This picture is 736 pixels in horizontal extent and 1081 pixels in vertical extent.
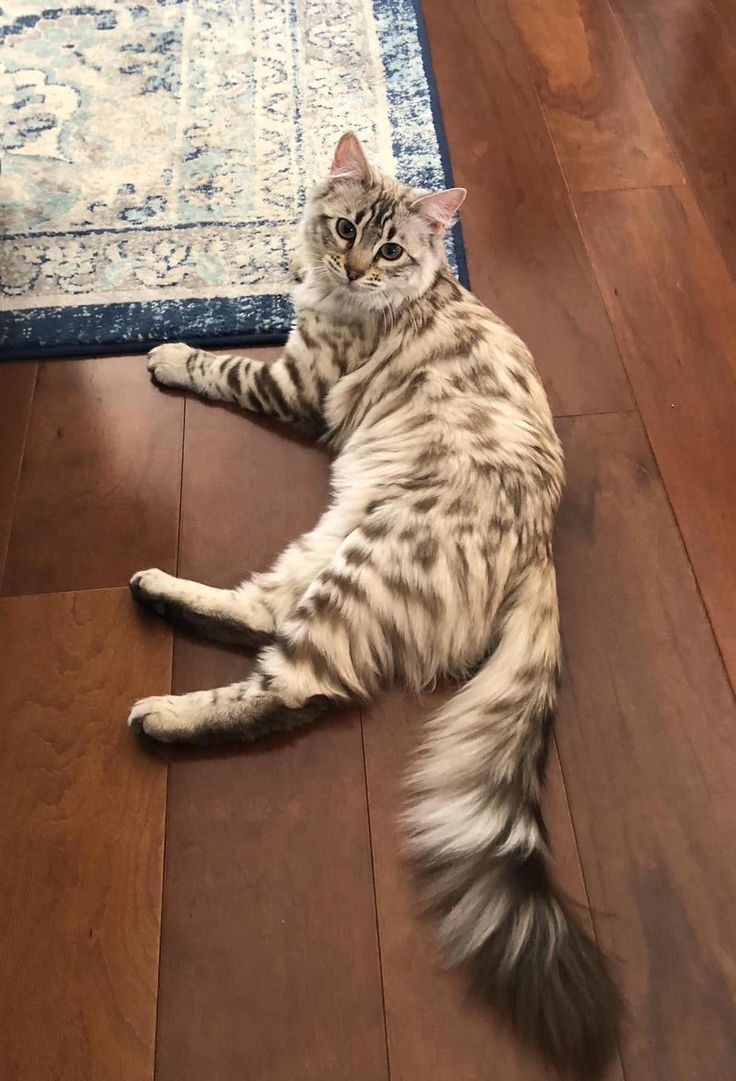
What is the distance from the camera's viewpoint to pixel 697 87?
239 centimetres

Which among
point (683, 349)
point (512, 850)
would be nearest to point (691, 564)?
point (683, 349)

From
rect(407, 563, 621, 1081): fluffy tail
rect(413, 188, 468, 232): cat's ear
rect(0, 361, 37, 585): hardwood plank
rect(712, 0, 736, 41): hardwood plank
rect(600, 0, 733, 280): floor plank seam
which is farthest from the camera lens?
rect(712, 0, 736, 41): hardwood plank

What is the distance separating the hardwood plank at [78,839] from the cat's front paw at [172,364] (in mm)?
500

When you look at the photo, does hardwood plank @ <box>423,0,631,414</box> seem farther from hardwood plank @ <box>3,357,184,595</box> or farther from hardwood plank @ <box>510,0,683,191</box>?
hardwood plank @ <box>3,357,184,595</box>

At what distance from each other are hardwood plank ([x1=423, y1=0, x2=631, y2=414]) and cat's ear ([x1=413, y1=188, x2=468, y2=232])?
1.43 ft

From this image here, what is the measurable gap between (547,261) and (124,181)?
1096 mm

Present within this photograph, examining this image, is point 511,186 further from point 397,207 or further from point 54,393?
point 54,393

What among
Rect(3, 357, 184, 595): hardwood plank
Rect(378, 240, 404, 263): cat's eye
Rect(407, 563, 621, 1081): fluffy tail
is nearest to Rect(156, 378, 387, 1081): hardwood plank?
Rect(407, 563, 621, 1081): fluffy tail

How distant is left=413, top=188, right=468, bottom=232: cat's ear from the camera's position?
146cm

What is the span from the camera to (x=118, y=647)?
143 cm

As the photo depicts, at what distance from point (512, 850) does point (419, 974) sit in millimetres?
253

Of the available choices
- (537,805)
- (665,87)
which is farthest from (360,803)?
(665,87)

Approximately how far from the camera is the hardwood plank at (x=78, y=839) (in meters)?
1.13

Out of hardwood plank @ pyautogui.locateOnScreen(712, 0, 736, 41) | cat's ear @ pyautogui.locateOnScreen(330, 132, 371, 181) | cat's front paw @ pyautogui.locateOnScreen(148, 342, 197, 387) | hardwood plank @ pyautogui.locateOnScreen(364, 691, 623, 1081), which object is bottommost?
hardwood plank @ pyautogui.locateOnScreen(364, 691, 623, 1081)
